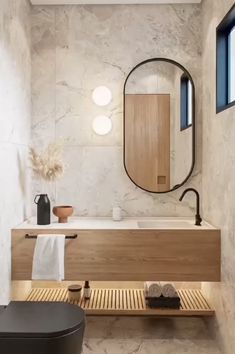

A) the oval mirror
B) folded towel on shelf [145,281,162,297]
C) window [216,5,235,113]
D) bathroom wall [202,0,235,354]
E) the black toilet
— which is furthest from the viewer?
the oval mirror

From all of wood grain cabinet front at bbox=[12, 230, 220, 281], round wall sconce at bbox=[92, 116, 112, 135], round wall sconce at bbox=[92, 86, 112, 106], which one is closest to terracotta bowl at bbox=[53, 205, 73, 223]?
wood grain cabinet front at bbox=[12, 230, 220, 281]

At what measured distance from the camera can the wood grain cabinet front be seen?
8.26ft

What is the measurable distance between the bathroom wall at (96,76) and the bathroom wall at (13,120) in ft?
0.63

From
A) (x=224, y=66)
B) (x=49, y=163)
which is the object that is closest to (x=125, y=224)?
(x=49, y=163)

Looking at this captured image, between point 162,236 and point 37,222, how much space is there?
37.9 inches

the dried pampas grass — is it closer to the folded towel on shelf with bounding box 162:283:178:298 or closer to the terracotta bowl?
the terracotta bowl

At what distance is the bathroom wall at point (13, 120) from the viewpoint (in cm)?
232

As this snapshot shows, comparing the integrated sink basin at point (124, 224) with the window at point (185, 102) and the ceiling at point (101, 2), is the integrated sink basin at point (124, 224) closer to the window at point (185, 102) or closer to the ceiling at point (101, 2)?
the window at point (185, 102)

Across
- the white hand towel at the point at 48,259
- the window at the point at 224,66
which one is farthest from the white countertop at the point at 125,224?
the window at the point at 224,66

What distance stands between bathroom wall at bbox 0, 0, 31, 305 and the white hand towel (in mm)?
203

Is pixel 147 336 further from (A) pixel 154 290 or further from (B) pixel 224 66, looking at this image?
(B) pixel 224 66

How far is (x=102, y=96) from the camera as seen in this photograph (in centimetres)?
303

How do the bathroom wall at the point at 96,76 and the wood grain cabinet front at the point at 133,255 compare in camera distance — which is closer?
the wood grain cabinet front at the point at 133,255

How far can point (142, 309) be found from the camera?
262 cm
